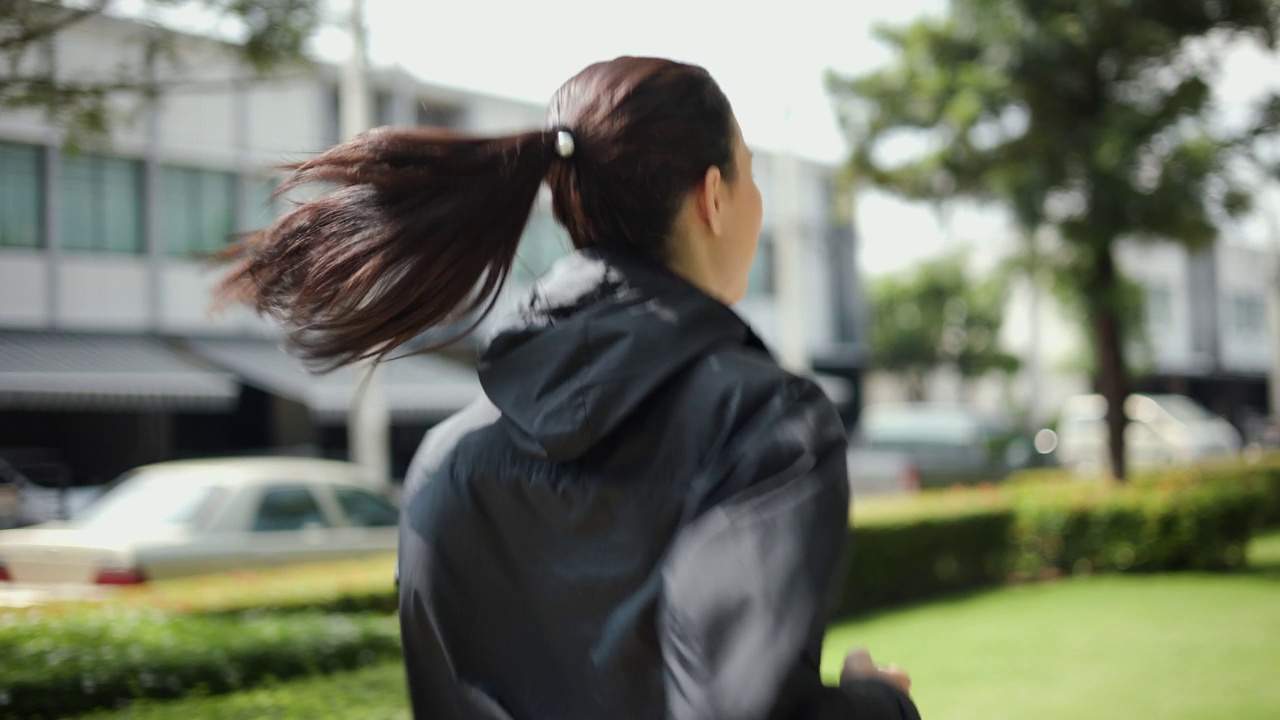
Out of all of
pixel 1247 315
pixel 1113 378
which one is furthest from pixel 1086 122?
pixel 1247 315

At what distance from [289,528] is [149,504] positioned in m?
1.01

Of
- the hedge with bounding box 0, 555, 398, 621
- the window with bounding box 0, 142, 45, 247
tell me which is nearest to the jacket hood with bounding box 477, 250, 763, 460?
the hedge with bounding box 0, 555, 398, 621

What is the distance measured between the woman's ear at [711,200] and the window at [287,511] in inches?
324

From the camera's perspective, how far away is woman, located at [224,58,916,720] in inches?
45.8

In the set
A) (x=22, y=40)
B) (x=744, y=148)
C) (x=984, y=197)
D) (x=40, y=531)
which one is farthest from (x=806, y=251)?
(x=744, y=148)

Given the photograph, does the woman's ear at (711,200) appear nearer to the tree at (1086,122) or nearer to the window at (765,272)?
the tree at (1086,122)

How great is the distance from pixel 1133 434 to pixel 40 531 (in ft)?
77.0

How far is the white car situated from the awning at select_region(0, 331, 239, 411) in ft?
24.9

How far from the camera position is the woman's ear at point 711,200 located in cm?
140

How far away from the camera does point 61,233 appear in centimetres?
1823

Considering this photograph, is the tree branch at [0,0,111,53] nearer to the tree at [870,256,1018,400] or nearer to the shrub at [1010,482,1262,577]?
the shrub at [1010,482,1262,577]

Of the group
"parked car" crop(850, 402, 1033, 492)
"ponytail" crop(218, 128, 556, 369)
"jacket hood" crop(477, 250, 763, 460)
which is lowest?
"parked car" crop(850, 402, 1033, 492)

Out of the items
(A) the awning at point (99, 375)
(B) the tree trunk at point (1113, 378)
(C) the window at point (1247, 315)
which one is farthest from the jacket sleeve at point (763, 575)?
(C) the window at point (1247, 315)

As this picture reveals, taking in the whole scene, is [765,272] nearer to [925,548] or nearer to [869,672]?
[925,548]
